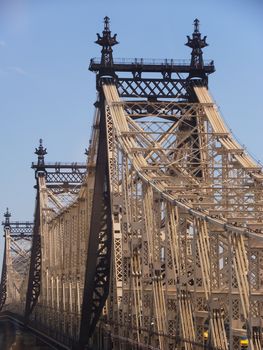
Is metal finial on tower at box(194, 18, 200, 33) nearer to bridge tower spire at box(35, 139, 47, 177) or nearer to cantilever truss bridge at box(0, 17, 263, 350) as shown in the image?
cantilever truss bridge at box(0, 17, 263, 350)

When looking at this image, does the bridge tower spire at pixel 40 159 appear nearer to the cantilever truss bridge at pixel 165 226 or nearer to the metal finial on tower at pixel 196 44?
the cantilever truss bridge at pixel 165 226

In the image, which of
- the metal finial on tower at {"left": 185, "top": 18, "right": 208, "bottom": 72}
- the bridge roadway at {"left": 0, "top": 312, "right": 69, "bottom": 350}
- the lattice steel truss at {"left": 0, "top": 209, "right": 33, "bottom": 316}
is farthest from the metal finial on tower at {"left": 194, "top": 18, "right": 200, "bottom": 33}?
the lattice steel truss at {"left": 0, "top": 209, "right": 33, "bottom": 316}

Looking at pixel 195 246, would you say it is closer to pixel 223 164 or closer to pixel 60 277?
pixel 223 164

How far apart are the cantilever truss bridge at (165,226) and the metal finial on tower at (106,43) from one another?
6cm

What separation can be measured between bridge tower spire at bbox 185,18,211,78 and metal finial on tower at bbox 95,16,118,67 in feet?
14.9

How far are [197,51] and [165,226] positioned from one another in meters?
22.3

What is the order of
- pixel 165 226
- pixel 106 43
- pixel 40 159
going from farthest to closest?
pixel 40 159 → pixel 106 43 → pixel 165 226

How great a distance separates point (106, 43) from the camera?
5950 centimetres

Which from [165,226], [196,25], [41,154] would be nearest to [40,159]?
[41,154]

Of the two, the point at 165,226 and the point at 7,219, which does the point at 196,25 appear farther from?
the point at 7,219

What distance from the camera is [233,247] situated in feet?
104

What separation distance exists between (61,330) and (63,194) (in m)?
22.5

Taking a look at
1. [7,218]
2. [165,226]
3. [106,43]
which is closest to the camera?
[165,226]

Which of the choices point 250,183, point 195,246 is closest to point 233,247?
point 195,246
